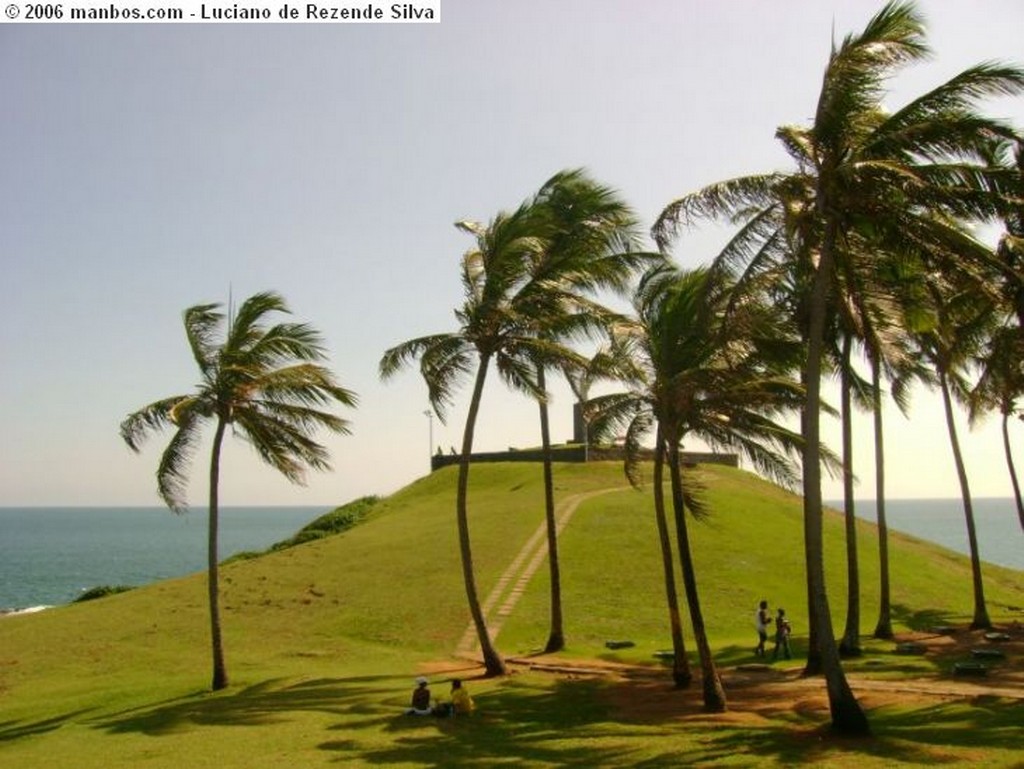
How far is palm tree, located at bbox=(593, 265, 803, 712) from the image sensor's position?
19.8 metres

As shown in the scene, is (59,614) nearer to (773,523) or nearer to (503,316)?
(503,316)

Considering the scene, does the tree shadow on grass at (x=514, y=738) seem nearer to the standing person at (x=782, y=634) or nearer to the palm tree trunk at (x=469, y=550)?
the palm tree trunk at (x=469, y=550)

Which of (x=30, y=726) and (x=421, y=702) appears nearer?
(x=421, y=702)

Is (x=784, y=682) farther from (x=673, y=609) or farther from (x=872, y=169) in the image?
(x=872, y=169)

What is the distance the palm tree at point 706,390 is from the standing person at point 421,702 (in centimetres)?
642

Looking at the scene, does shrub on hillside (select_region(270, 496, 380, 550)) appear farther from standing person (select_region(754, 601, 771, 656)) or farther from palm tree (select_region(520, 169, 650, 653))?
standing person (select_region(754, 601, 771, 656))

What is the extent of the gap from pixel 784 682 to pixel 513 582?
16559mm

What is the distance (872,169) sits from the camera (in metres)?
15.8

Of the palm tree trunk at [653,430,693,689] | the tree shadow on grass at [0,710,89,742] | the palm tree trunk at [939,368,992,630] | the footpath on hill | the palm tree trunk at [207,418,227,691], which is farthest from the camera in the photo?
the palm tree trunk at [939,368,992,630]

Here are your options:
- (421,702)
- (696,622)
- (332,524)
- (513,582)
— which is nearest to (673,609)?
(696,622)

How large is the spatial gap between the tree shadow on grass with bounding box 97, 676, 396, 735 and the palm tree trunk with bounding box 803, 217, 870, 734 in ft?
35.2

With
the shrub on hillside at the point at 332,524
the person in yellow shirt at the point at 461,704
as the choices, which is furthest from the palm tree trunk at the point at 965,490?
the shrub on hillside at the point at 332,524

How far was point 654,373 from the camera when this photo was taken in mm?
21312

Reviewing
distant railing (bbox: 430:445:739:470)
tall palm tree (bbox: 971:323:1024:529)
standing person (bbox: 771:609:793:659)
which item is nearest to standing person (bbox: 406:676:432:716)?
standing person (bbox: 771:609:793:659)
